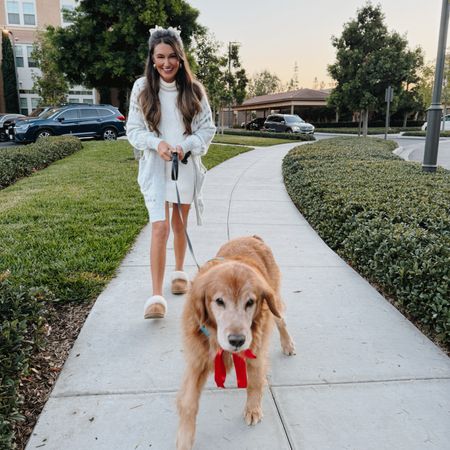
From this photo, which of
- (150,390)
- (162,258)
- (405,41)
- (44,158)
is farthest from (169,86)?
(405,41)

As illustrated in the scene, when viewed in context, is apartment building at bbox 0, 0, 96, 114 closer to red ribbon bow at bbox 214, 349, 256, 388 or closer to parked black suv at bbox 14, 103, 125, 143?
parked black suv at bbox 14, 103, 125, 143

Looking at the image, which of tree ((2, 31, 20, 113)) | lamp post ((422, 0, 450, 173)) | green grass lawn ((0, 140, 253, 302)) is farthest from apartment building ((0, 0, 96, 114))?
lamp post ((422, 0, 450, 173))

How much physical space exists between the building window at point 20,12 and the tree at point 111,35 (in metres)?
20.1

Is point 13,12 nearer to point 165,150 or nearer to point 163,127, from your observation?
point 163,127

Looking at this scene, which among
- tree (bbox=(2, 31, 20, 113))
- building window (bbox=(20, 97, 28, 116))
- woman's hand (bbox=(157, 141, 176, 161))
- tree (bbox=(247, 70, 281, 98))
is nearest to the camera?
woman's hand (bbox=(157, 141, 176, 161))

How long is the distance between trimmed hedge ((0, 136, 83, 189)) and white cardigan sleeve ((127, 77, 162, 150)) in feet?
23.3

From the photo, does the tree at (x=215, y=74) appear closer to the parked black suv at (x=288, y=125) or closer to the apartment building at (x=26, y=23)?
the parked black suv at (x=288, y=125)

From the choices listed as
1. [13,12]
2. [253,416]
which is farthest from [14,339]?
[13,12]

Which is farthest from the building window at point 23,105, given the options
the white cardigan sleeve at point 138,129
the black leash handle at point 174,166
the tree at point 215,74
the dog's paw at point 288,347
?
the dog's paw at point 288,347

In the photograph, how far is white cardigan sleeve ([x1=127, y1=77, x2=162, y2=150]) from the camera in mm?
3146

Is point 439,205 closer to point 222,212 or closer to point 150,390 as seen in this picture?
point 222,212

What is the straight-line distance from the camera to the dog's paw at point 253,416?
218 cm

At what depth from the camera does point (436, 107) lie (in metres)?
7.81

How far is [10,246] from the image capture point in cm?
459
